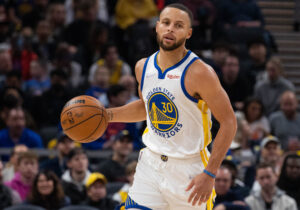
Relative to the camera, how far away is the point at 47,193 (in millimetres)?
6562

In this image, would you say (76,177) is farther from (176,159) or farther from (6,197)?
(176,159)

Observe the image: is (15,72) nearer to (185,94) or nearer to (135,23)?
(135,23)

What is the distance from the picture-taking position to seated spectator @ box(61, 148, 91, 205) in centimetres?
698

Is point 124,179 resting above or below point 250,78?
below

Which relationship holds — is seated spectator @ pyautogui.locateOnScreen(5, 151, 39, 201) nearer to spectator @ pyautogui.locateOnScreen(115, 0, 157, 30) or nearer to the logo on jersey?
the logo on jersey

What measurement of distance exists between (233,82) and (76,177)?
335 cm

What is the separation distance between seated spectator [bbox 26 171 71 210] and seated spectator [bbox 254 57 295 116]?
13.1 feet

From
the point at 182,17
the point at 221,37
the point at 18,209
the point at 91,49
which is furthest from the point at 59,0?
the point at 182,17

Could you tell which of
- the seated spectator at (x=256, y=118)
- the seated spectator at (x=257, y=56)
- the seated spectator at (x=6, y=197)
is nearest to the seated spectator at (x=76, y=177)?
the seated spectator at (x=6, y=197)

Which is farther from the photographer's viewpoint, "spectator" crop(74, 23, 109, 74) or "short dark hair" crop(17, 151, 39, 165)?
"spectator" crop(74, 23, 109, 74)

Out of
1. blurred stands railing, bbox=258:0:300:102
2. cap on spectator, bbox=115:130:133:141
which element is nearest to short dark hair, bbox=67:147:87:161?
cap on spectator, bbox=115:130:133:141

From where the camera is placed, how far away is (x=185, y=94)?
391 centimetres

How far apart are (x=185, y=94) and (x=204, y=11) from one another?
662cm

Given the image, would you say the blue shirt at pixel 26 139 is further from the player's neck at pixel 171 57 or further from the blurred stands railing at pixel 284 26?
the blurred stands railing at pixel 284 26
